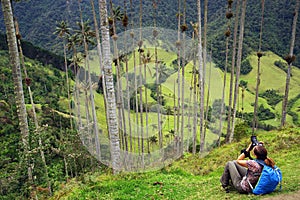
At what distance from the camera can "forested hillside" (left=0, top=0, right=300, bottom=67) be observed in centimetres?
8719

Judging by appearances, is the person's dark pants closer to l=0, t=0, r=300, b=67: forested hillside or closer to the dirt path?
the dirt path

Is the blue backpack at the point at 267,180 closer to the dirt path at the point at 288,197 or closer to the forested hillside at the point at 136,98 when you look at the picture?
the dirt path at the point at 288,197

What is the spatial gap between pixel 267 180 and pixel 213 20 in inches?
4006

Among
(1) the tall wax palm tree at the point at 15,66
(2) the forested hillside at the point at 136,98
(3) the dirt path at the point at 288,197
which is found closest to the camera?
(3) the dirt path at the point at 288,197

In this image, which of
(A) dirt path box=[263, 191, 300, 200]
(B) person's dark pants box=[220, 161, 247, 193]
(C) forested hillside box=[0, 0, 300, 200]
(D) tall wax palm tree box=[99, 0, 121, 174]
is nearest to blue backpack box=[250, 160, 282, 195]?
(A) dirt path box=[263, 191, 300, 200]

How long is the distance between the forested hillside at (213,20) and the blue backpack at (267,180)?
7983 centimetres

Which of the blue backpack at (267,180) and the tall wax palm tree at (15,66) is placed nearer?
the blue backpack at (267,180)

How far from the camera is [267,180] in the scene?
18.6 ft

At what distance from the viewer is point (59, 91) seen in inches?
2425

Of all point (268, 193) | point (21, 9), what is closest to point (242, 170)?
point (268, 193)

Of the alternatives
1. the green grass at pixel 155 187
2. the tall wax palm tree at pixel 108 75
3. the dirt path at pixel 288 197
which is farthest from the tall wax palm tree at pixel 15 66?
the dirt path at pixel 288 197

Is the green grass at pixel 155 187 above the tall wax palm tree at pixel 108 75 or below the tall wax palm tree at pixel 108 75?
below

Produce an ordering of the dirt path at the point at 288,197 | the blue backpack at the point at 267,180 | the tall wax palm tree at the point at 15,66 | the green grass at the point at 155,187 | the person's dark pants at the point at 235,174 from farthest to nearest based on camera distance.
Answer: the tall wax palm tree at the point at 15,66
the green grass at the point at 155,187
the person's dark pants at the point at 235,174
the blue backpack at the point at 267,180
the dirt path at the point at 288,197

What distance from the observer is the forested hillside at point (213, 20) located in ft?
286
